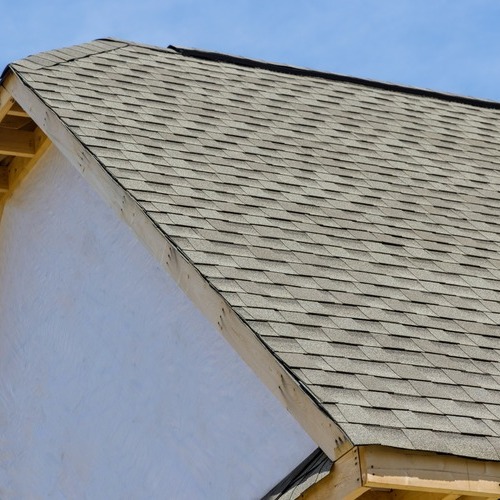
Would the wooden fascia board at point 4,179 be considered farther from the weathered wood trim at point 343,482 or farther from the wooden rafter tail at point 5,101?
the weathered wood trim at point 343,482

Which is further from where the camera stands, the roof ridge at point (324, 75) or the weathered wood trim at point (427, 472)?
the roof ridge at point (324, 75)

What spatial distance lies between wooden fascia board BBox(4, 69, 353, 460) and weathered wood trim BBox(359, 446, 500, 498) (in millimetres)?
141

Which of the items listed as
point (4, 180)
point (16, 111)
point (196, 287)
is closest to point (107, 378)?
point (196, 287)

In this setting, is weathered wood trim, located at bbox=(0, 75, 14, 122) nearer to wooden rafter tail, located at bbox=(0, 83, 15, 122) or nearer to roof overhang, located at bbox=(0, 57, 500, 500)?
wooden rafter tail, located at bbox=(0, 83, 15, 122)

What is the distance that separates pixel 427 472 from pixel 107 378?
310cm

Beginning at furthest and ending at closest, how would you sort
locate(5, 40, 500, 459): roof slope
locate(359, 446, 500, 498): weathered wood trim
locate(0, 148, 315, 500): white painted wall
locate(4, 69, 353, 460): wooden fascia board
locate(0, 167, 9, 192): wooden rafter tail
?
locate(0, 167, 9, 192): wooden rafter tail → locate(0, 148, 315, 500): white painted wall → locate(5, 40, 500, 459): roof slope → locate(4, 69, 353, 460): wooden fascia board → locate(359, 446, 500, 498): weathered wood trim

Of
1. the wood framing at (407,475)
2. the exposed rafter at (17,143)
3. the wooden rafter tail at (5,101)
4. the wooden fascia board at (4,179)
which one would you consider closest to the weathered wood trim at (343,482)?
the wood framing at (407,475)

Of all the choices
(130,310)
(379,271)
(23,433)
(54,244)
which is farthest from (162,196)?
(23,433)

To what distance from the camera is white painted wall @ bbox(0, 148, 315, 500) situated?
640cm

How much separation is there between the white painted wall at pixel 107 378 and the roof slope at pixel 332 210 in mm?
454

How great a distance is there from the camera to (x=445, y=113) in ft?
37.0

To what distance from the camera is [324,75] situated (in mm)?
11344

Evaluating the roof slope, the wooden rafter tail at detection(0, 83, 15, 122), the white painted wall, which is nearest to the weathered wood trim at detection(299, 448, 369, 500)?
the roof slope

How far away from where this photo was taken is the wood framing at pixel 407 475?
5020 millimetres
